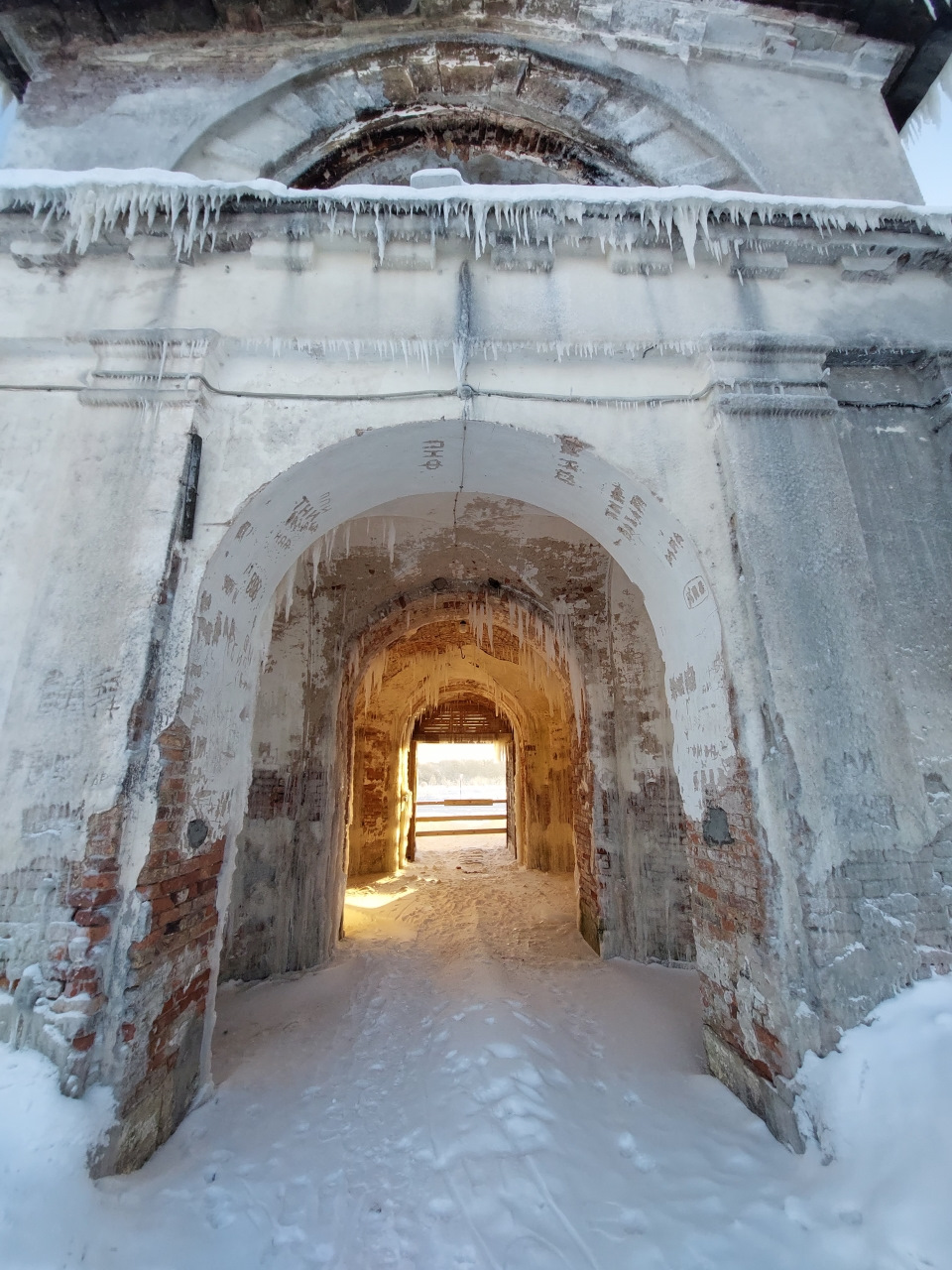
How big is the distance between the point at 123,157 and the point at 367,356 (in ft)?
9.46

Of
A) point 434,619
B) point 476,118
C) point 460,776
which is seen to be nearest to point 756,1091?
point 434,619

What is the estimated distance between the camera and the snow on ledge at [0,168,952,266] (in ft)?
11.5

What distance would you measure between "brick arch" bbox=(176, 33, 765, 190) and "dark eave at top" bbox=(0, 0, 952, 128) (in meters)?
0.52

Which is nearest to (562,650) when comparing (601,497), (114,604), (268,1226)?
(601,497)

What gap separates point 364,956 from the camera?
5887mm

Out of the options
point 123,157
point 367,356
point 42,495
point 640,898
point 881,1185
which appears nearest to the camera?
point 881,1185

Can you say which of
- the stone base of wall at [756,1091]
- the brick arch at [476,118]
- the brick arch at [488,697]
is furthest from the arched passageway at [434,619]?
the brick arch at [476,118]

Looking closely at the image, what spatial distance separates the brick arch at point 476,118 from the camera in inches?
192

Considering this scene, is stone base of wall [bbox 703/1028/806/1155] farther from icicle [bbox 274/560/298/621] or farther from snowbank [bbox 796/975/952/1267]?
icicle [bbox 274/560/298/621]

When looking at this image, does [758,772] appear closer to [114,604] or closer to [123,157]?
[114,604]

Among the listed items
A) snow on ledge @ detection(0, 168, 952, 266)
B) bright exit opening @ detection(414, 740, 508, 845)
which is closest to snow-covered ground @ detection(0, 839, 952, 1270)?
snow on ledge @ detection(0, 168, 952, 266)

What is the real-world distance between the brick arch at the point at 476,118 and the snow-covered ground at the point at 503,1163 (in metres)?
5.83

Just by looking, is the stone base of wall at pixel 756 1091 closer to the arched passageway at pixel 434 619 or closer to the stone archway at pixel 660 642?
the stone archway at pixel 660 642

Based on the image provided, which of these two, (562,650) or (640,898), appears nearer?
(640,898)
